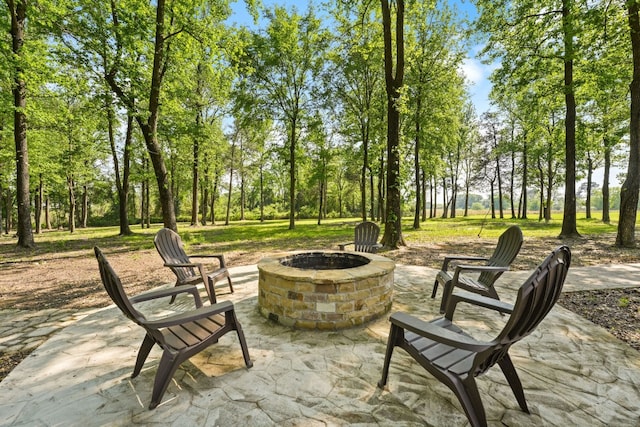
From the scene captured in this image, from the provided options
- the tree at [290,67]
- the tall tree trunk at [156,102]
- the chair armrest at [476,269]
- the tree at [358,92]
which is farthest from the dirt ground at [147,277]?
A: the tree at [358,92]

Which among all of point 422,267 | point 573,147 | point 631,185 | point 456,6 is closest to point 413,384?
point 422,267

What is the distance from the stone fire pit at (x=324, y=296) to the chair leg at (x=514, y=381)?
1.46 metres

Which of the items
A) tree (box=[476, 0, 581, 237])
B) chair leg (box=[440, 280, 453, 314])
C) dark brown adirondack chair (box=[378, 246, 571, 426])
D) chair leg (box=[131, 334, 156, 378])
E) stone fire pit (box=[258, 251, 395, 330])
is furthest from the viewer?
tree (box=[476, 0, 581, 237])

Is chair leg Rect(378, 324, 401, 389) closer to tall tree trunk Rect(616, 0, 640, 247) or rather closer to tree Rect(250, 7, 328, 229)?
tall tree trunk Rect(616, 0, 640, 247)

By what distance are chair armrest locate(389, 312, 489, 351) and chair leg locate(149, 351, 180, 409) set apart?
1.63 m

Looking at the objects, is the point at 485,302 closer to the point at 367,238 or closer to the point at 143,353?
the point at 143,353

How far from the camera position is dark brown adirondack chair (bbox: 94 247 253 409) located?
192 centimetres

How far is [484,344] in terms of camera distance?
5.26ft

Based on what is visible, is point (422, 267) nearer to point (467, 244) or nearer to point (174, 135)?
point (467, 244)

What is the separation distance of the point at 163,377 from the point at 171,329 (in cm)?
47

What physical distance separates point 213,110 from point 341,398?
69.5 feet

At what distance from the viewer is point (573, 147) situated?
31.8 ft

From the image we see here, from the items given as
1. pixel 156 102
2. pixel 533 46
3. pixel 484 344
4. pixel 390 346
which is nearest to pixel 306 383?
→ pixel 390 346

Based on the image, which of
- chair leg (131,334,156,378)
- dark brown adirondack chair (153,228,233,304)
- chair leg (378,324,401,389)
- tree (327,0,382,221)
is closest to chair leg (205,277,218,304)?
dark brown adirondack chair (153,228,233,304)
